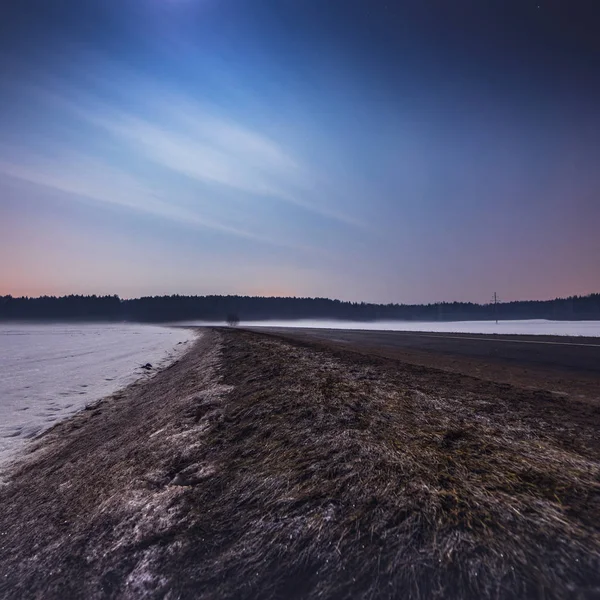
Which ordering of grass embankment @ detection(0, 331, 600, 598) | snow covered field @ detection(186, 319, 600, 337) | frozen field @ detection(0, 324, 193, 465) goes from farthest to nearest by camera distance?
snow covered field @ detection(186, 319, 600, 337) → frozen field @ detection(0, 324, 193, 465) → grass embankment @ detection(0, 331, 600, 598)

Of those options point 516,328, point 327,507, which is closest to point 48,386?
point 327,507

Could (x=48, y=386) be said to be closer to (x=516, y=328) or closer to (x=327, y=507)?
(x=327, y=507)

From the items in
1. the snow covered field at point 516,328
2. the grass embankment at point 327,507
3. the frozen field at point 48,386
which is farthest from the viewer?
the snow covered field at point 516,328

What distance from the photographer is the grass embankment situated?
2455 millimetres

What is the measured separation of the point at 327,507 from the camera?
3.20m

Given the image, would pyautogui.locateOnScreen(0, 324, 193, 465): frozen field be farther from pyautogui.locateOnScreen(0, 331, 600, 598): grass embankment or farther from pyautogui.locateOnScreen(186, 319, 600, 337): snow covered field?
pyautogui.locateOnScreen(186, 319, 600, 337): snow covered field

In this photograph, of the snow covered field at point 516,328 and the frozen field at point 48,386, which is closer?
the frozen field at point 48,386

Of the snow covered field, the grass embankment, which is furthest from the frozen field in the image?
the snow covered field

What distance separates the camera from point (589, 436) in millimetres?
4879

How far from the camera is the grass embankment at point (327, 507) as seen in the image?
246cm

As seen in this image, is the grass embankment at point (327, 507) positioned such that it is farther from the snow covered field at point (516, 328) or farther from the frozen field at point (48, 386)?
the snow covered field at point (516, 328)

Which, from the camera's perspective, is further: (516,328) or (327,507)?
(516,328)

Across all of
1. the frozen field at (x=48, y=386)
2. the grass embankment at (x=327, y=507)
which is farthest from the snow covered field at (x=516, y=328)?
the frozen field at (x=48, y=386)

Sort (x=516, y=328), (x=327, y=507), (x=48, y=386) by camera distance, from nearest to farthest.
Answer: (x=327, y=507), (x=48, y=386), (x=516, y=328)
